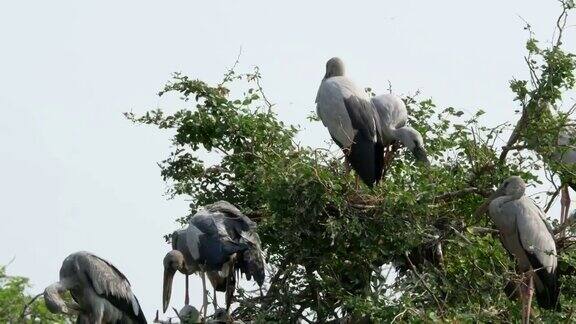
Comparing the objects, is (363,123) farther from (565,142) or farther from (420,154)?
(565,142)

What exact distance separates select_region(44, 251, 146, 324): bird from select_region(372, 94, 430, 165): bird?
1.96 m

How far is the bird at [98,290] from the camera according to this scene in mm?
8602

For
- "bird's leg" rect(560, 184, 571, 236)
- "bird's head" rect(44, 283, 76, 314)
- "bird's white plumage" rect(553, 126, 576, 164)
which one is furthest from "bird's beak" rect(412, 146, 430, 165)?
"bird's head" rect(44, 283, 76, 314)

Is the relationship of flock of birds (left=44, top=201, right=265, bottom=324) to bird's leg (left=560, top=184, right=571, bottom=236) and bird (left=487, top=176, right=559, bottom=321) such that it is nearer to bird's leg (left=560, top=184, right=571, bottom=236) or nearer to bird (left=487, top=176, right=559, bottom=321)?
bird (left=487, top=176, right=559, bottom=321)

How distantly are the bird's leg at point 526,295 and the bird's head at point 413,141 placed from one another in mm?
1235

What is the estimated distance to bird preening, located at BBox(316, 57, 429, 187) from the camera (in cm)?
889

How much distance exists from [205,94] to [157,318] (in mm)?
1857

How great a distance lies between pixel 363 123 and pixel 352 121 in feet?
0.24

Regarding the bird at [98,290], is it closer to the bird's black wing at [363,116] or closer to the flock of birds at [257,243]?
the flock of birds at [257,243]

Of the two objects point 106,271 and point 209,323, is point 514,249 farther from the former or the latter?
point 106,271

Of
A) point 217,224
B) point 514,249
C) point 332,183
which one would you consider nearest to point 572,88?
point 514,249

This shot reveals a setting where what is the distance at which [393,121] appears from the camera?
9.39 meters

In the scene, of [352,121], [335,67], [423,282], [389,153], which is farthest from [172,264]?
[335,67]

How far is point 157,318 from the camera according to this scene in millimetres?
7520
